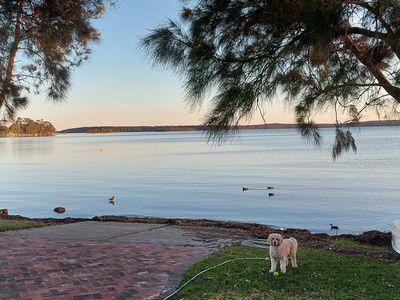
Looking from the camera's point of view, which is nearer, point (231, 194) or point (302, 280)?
point (302, 280)

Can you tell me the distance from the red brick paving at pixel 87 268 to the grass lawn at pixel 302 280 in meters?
0.47

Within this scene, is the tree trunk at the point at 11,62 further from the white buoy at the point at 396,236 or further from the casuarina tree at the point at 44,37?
the white buoy at the point at 396,236

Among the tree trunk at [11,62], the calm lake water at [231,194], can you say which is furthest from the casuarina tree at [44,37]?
the calm lake water at [231,194]

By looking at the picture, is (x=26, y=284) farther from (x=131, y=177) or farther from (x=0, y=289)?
(x=131, y=177)

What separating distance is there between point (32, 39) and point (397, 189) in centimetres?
2064

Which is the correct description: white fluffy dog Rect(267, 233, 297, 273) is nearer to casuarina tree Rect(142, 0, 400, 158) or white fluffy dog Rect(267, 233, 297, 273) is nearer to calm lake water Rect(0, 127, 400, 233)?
casuarina tree Rect(142, 0, 400, 158)

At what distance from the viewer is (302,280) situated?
18.5ft

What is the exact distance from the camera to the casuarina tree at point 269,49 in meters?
5.17

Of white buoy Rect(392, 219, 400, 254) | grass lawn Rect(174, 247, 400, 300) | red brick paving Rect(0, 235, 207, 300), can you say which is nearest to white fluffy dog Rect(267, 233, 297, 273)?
grass lawn Rect(174, 247, 400, 300)

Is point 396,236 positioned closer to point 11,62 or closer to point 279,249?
point 279,249

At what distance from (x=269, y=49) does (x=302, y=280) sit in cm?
276

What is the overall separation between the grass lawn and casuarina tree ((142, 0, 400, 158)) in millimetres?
1743

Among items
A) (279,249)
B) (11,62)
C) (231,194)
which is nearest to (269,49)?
(279,249)

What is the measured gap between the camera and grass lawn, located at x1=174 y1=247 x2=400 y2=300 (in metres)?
5.14
